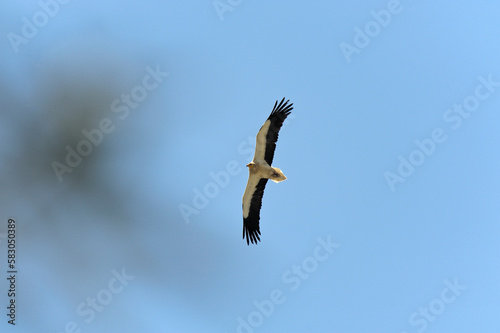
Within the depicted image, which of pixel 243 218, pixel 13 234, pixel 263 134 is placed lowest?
pixel 243 218

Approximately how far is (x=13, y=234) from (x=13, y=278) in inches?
74.8

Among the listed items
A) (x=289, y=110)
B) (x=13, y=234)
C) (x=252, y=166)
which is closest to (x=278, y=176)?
(x=252, y=166)

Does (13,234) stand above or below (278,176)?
above

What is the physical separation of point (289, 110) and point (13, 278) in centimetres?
1430

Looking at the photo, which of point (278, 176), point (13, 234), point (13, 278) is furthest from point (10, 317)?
point (278, 176)

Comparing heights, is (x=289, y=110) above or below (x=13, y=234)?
below

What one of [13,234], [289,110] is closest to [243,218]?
[289,110]

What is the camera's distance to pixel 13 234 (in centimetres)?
2494

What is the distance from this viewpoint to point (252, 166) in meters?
27.0

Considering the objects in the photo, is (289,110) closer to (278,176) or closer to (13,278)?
(278,176)

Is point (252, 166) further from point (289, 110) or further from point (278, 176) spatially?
point (289, 110)

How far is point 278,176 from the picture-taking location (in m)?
27.1

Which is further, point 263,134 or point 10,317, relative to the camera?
point 263,134

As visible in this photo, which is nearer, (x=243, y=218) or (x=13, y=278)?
(x=13, y=278)
